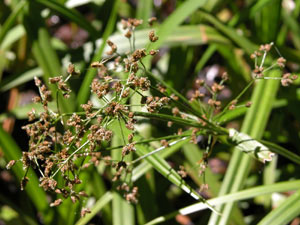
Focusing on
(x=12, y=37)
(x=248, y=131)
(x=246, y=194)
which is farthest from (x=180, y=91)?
(x=12, y=37)

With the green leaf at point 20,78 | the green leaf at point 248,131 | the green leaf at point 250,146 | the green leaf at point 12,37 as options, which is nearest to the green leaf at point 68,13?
the green leaf at point 20,78

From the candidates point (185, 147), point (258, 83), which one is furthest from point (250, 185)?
point (258, 83)

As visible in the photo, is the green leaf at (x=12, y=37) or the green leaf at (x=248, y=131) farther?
the green leaf at (x=12, y=37)

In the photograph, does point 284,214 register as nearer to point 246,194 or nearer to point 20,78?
point 246,194

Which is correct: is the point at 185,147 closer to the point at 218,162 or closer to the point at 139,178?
the point at 139,178

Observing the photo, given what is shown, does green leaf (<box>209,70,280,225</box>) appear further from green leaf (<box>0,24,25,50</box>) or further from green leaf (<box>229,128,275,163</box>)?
green leaf (<box>0,24,25,50</box>)

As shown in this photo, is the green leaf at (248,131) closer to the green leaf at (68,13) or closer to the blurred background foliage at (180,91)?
the blurred background foliage at (180,91)

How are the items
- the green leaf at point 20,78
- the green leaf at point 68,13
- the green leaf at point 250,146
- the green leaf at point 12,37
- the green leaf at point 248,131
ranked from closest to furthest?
the green leaf at point 250,146
the green leaf at point 248,131
the green leaf at point 68,13
the green leaf at point 20,78
the green leaf at point 12,37

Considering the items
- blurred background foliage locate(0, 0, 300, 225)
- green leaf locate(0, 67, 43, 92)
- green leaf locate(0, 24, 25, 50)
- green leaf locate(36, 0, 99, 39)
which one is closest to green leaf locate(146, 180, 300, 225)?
blurred background foliage locate(0, 0, 300, 225)
